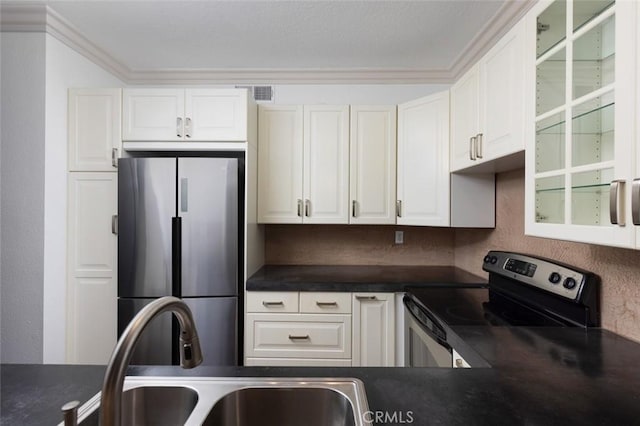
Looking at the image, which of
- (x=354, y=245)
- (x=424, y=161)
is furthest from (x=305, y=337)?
(x=424, y=161)

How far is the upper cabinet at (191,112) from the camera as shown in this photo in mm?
2174

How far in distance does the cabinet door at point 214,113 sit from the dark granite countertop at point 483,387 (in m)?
1.61

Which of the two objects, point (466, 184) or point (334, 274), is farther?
point (334, 274)

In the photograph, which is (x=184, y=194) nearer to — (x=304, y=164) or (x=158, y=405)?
(x=304, y=164)

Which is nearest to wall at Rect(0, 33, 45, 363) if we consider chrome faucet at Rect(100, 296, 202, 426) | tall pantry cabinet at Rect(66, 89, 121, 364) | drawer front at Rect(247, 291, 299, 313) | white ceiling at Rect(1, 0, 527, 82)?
tall pantry cabinet at Rect(66, 89, 121, 364)

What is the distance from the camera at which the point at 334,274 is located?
235 cm

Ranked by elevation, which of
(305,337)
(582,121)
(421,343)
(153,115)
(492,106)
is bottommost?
(305,337)

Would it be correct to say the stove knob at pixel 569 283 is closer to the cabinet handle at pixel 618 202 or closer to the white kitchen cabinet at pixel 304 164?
the cabinet handle at pixel 618 202

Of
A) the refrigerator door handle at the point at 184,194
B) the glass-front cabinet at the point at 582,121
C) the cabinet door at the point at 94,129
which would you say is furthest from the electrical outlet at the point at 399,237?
the cabinet door at the point at 94,129

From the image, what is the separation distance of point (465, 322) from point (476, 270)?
117 centimetres

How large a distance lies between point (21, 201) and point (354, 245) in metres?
2.36

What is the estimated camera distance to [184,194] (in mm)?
2033

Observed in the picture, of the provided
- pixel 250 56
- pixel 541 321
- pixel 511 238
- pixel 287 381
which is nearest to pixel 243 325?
pixel 287 381

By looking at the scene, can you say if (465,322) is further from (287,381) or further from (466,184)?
(466,184)
